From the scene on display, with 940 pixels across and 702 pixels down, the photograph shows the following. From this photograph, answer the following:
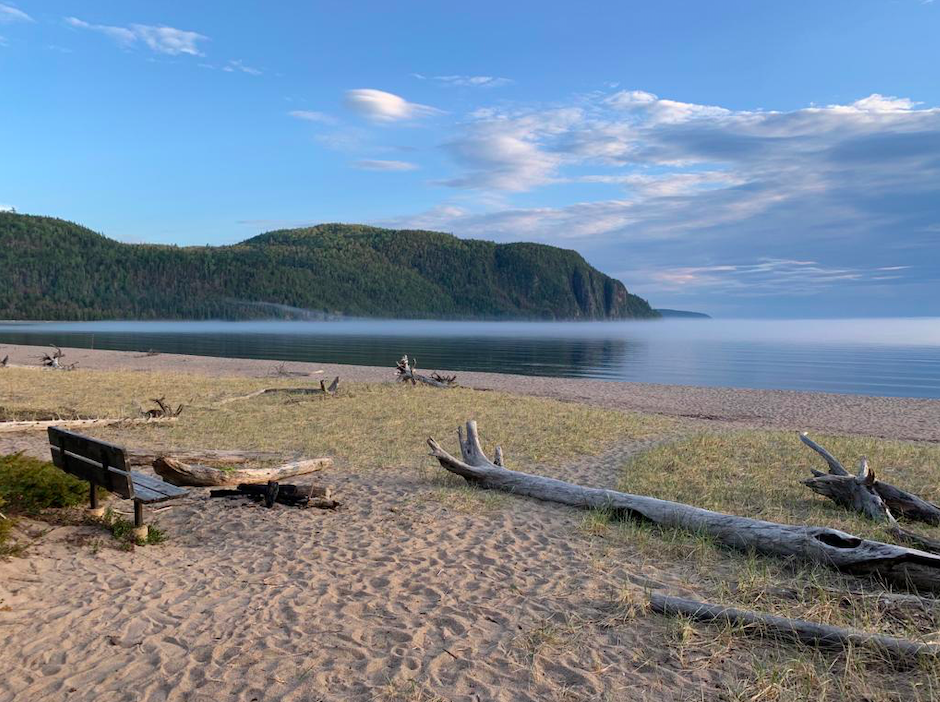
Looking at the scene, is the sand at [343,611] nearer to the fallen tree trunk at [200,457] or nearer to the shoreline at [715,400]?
the fallen tree trunk at [200,457]

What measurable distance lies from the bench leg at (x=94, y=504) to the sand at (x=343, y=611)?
309mm

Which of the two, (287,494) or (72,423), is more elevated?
(72,423)

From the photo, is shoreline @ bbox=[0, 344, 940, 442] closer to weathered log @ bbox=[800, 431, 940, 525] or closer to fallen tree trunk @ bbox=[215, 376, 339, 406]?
fallen tree trunk @ bbox=[215, 376, 339, 406]

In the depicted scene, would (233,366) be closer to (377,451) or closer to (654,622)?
(377,451)

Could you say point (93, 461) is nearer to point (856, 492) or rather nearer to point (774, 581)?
point (774, 581)

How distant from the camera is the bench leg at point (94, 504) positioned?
645 cm

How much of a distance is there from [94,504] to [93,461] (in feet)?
2.09

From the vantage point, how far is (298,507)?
7.58 m

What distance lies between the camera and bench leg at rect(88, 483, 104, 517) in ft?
21.2

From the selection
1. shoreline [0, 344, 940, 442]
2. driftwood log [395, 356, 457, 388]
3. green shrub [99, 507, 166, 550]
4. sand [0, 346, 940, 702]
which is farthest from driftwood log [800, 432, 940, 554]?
driftwood log [395, 356, 457, 388]

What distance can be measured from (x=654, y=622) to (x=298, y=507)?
4.71 m

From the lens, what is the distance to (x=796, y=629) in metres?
4.12

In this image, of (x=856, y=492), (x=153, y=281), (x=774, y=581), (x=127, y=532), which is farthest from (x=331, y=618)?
(x=153, y=281)

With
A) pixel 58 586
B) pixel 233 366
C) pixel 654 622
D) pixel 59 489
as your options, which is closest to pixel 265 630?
pixel 58 586
